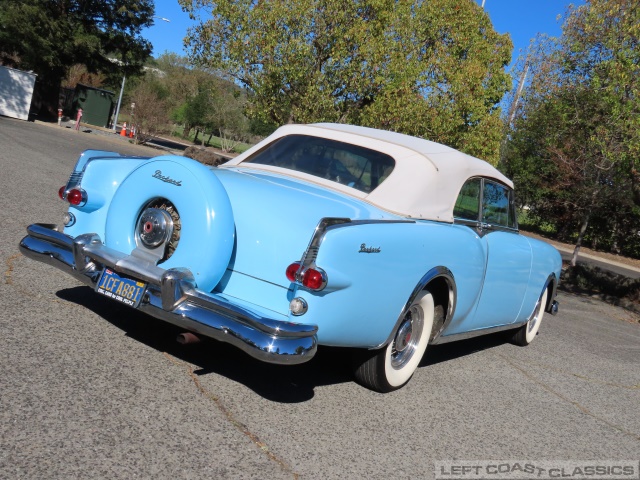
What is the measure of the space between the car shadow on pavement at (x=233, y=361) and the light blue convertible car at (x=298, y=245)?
359 mm

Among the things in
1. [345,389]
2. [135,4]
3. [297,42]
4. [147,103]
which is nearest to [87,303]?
[345,389]

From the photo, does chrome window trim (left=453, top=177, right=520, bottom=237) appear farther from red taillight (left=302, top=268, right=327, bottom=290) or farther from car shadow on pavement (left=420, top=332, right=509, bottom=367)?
red taillight (left=302, top=268, right=327, bottom=290)

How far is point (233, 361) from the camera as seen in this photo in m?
4.57

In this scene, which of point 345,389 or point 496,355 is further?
point 496,355

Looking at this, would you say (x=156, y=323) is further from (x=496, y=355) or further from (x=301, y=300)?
(x=496, y=355)

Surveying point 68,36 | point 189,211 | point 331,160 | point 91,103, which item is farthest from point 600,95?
point 91,103

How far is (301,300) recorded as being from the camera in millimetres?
3609

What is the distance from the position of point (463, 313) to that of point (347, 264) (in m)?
1.76

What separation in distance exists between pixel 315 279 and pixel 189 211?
0.87m

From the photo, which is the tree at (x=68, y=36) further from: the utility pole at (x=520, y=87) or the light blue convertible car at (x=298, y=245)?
the light blue convertible car at (x=298, y=245)

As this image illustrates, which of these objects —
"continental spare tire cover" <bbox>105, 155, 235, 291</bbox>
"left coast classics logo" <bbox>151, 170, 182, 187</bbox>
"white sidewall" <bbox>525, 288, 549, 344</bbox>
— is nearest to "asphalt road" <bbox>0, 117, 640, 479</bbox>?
"continental spare tire cover" <bbox>105, 155, 235, 291</bbox>

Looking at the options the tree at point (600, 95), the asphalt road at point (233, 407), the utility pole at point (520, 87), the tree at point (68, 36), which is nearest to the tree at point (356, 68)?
the tree at point (600, 95)

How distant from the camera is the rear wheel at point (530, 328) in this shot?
23.5 feet

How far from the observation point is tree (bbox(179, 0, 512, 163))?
1748 cm
